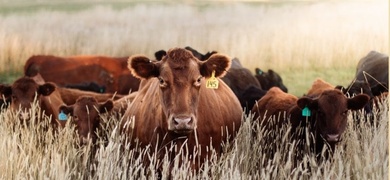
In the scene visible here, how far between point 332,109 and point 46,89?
2.79 metres

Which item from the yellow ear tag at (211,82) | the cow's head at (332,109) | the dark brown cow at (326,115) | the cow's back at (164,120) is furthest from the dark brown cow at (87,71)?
the yellow ear tag at (211,82)

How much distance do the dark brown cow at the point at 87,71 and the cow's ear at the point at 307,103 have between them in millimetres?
4420

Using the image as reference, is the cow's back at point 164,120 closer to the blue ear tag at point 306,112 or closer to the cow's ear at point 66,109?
the blue ear tag at point 306,112

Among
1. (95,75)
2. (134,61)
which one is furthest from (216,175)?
(95,75)

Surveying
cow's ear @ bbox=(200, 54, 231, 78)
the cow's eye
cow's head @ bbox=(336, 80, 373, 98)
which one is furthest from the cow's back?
cow's head @ bbox=(336, 80, 373, 98)

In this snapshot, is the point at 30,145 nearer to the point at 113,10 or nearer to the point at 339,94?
the point at 339,94

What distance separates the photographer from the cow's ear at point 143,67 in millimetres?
6348

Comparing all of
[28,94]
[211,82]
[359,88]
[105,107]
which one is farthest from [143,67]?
[359,88]

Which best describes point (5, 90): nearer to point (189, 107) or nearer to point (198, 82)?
point (198, 82)

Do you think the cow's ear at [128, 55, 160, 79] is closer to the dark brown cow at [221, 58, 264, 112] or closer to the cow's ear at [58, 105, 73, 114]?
the cow's ear at [58, 105, 73, 114]

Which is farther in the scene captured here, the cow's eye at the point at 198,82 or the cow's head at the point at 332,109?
the cow's head at the point at 332,109

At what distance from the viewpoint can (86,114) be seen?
25.0 ft

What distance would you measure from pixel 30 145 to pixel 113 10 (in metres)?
3.38

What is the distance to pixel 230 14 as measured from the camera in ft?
32.5
